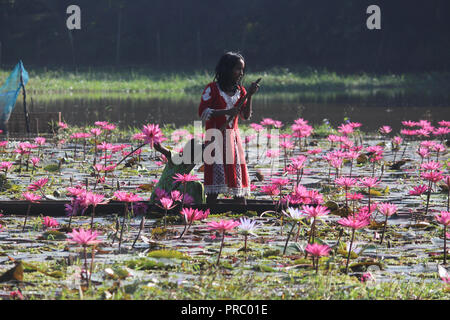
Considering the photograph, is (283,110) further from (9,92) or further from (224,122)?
(224,122)

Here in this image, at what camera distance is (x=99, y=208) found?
5.51 m

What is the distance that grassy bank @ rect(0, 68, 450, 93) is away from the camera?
32094 millimetres

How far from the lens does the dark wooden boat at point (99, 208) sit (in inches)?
215

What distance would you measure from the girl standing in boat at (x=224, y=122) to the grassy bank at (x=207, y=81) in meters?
24.8

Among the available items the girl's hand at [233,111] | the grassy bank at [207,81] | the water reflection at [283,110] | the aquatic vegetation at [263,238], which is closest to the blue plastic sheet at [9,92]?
the water reflection at [283,110]

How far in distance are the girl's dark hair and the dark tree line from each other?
3418 cm

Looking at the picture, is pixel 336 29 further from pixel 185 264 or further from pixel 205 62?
pixel 185 264

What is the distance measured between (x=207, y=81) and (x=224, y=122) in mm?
27494

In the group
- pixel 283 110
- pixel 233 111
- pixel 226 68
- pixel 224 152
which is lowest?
pixel 283 110

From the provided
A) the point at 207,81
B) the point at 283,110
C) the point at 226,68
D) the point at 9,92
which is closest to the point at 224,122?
the point at 226,68

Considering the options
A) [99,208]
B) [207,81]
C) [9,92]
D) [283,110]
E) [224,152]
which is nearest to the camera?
[99,208]

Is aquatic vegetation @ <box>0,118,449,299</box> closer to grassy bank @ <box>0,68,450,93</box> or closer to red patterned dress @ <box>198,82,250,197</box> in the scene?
red patterned dress @ <box>198,82,250,197</box>

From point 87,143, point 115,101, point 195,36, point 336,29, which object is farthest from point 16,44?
point 87,143

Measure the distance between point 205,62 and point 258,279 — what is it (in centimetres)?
4346
